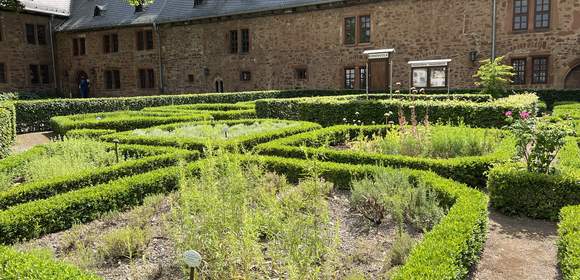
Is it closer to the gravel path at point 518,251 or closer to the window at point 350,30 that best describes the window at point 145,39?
the window at point 350,30

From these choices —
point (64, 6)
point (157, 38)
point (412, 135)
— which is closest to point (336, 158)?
point (412, 135)

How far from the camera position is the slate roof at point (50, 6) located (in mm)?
26188

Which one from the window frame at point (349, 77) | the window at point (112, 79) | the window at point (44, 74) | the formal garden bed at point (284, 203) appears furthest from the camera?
the window at point (44, 74)

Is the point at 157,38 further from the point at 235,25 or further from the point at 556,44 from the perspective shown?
the point at 556,44

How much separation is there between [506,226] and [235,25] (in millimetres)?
20624

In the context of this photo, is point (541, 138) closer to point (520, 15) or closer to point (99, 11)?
point (520, 15)

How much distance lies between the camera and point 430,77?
16109 mm

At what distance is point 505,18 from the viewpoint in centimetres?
1700

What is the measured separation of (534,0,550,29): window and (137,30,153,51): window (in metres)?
20.2

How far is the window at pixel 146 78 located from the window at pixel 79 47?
482 cm

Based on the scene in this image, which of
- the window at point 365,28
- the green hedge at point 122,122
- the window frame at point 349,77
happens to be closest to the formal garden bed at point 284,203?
the green hedge at point 122,122

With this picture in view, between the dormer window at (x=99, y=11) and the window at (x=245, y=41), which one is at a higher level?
the dormer window at (x=99, y=11)

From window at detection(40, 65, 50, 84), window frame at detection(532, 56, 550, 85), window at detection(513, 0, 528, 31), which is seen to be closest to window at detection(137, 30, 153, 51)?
window at detection(40, 65, 50, 84)

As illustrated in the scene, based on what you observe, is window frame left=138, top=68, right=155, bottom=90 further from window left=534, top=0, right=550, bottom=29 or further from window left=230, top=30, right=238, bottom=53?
window left=534, top=0, right=550, bottom=29
